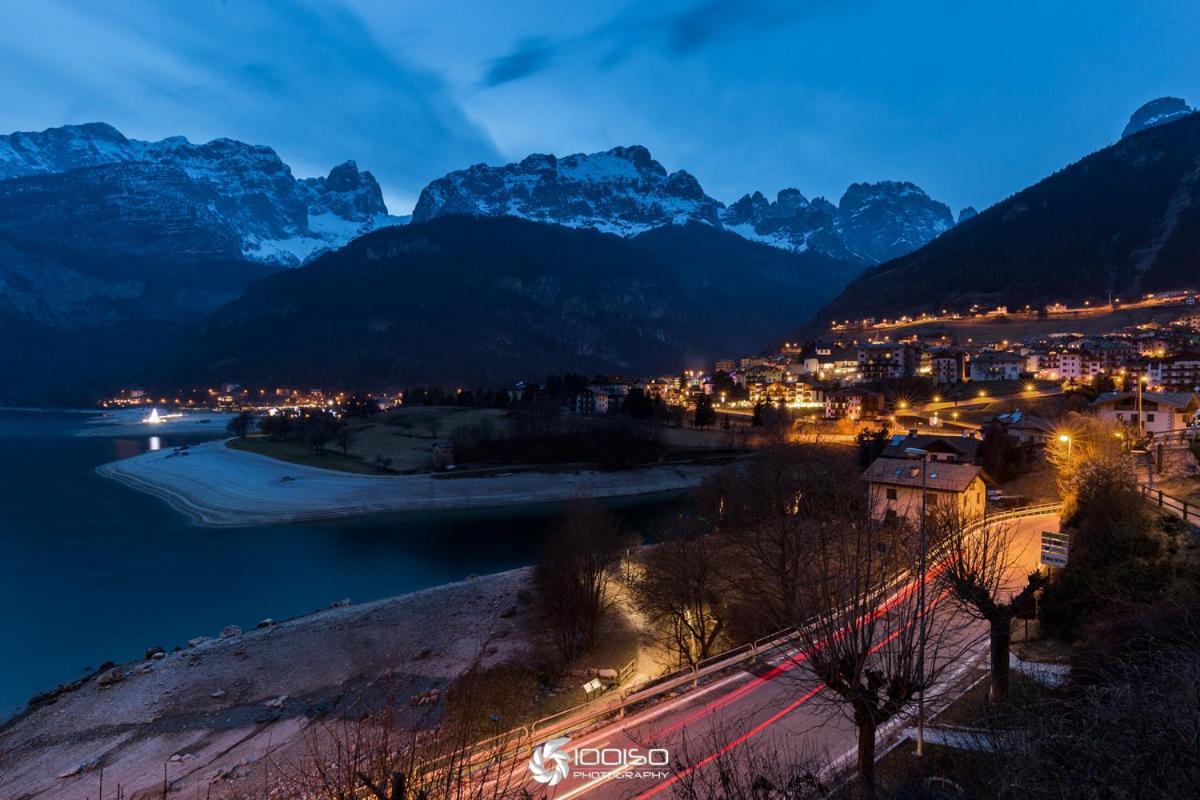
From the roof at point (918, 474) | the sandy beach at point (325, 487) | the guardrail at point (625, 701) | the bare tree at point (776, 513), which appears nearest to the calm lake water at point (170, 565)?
the sandy beach at point (325, 487)

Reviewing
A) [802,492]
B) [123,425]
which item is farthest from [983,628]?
[123,425]

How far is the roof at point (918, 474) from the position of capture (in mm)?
26609

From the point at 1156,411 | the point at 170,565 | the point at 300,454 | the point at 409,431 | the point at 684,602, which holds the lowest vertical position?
the point at 170,565

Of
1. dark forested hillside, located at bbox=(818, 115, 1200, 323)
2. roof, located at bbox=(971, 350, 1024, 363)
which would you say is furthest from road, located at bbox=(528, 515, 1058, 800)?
dark forested hillside, located at bbox=(818, 115, 1200, 323)

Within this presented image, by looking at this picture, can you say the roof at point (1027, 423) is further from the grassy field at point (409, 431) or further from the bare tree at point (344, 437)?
the bare tree at point (344, 437)

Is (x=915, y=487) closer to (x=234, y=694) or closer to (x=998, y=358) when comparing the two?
(x=234, y=694)

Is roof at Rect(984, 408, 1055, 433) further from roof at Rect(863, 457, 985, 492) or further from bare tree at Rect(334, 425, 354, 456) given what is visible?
bare tree at Rect(334, 425, 354, 456)

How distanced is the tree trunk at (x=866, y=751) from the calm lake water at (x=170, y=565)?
2139 cm

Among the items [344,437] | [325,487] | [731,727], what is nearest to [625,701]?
[731,727]

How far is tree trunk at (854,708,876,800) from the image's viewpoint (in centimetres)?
694

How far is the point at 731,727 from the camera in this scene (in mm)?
9961

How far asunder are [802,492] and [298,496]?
1669 inches

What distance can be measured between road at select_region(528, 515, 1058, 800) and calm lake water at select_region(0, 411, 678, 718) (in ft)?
54.9

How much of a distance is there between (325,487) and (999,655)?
54.6m
